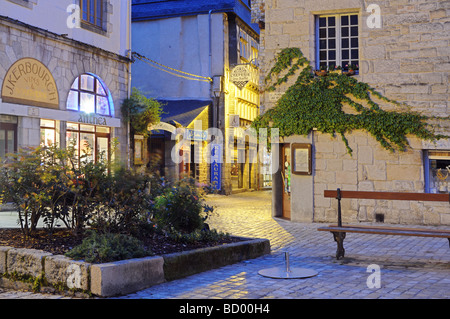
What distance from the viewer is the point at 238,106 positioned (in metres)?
25.4

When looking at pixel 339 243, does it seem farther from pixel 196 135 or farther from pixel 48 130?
pixel 196 135

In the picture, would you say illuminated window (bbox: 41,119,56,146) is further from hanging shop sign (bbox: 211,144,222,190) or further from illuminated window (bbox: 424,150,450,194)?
illuminated window (bbox: 424,150,450,194)

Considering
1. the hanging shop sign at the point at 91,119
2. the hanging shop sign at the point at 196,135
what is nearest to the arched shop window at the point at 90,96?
the hanging shop sign at the point at 91,119

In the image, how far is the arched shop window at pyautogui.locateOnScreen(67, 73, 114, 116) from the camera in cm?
1592

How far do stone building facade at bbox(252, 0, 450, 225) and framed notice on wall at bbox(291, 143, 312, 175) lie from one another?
0.18m

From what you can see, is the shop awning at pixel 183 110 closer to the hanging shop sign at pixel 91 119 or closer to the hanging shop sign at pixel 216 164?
the hanging shop sign at pixel 216 164

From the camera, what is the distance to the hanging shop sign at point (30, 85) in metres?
13.2

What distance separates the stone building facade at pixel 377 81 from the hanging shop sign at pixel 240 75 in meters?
10.1

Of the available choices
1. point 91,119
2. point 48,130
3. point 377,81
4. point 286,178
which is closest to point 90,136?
point 91,119

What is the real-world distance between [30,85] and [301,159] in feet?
24.8

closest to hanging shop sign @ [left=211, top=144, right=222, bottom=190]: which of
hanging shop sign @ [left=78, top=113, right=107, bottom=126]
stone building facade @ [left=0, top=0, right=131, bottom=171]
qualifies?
stone building facade @ [left=0, top=0, right=131, bottom=171]

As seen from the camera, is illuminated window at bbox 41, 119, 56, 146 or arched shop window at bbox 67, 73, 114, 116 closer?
illuminated window at bbox 41, 119, 56, 146

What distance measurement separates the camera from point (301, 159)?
38.4ft
